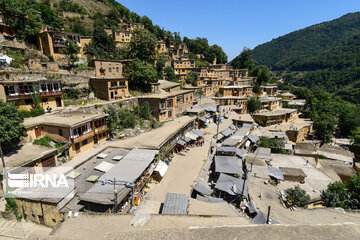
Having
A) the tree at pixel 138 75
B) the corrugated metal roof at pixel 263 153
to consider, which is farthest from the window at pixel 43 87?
the corrugated metal roof at pixel 263 153

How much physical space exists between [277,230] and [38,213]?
16807mm

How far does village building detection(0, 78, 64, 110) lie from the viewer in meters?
22.1

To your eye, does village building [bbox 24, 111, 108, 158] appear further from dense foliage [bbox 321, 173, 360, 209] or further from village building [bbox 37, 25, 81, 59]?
dense foliage [bbox 321, 173, 360, 209]

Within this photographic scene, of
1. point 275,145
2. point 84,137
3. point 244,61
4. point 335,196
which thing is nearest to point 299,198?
point 335,196

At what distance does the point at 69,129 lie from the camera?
67.6 ft

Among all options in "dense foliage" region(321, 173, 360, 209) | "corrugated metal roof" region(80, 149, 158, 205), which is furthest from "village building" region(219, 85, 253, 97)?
"corrugated metal roof" region(80, 149, 158, 205)

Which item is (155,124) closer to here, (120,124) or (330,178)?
(120,124)

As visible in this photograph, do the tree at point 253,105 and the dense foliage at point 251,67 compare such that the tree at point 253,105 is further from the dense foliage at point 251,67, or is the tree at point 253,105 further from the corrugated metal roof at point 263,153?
the dense foliage at point 251,67

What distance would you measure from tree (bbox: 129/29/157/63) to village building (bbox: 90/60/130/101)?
6470mm

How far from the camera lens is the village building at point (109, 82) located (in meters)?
31.6

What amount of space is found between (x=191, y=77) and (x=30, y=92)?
40.9 metres

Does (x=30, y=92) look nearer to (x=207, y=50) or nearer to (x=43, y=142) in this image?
(x=43, y=142)

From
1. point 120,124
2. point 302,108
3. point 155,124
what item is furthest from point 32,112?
point 302,108

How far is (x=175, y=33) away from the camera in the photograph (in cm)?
8694
